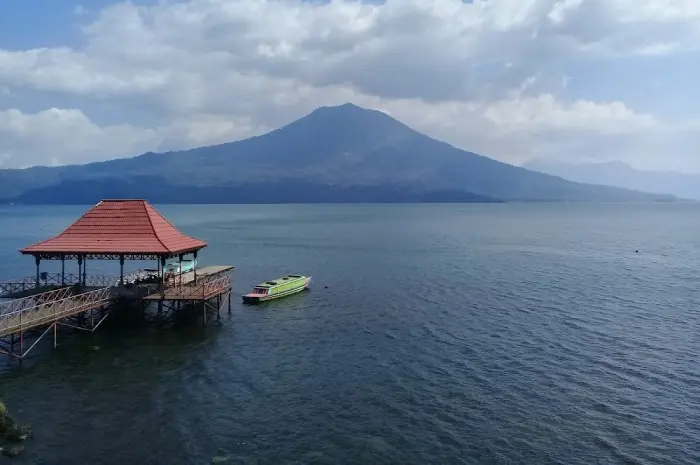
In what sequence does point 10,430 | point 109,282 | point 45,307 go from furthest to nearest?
point 109,282, point 45,307, point 10,430

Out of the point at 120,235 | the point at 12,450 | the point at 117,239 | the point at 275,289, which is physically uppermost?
the point at 120,235

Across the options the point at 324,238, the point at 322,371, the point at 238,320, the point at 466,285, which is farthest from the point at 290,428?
the point at 324,238

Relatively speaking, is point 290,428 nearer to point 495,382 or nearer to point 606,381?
point 495,382

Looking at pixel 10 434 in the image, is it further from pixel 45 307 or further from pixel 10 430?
pixel 45 307

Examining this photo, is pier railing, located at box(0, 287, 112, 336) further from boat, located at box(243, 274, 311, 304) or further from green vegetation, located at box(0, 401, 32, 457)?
boat, located at box(243, 274, 311, 304)

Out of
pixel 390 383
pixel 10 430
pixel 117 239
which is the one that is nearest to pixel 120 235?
pixel 117 239

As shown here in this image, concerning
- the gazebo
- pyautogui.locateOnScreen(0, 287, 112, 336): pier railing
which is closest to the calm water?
pyautogui.locateOnScreen(0, 287, 112, 336): pier railing

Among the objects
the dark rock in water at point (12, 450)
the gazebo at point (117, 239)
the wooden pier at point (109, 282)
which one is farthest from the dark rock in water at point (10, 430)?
the gazebo at point (117, 239)

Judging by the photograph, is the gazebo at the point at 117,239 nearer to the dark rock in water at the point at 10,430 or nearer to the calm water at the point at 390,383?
the calm water at the point at 390,383

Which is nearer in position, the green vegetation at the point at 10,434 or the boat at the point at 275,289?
the green vegetation at the point at 10,434
